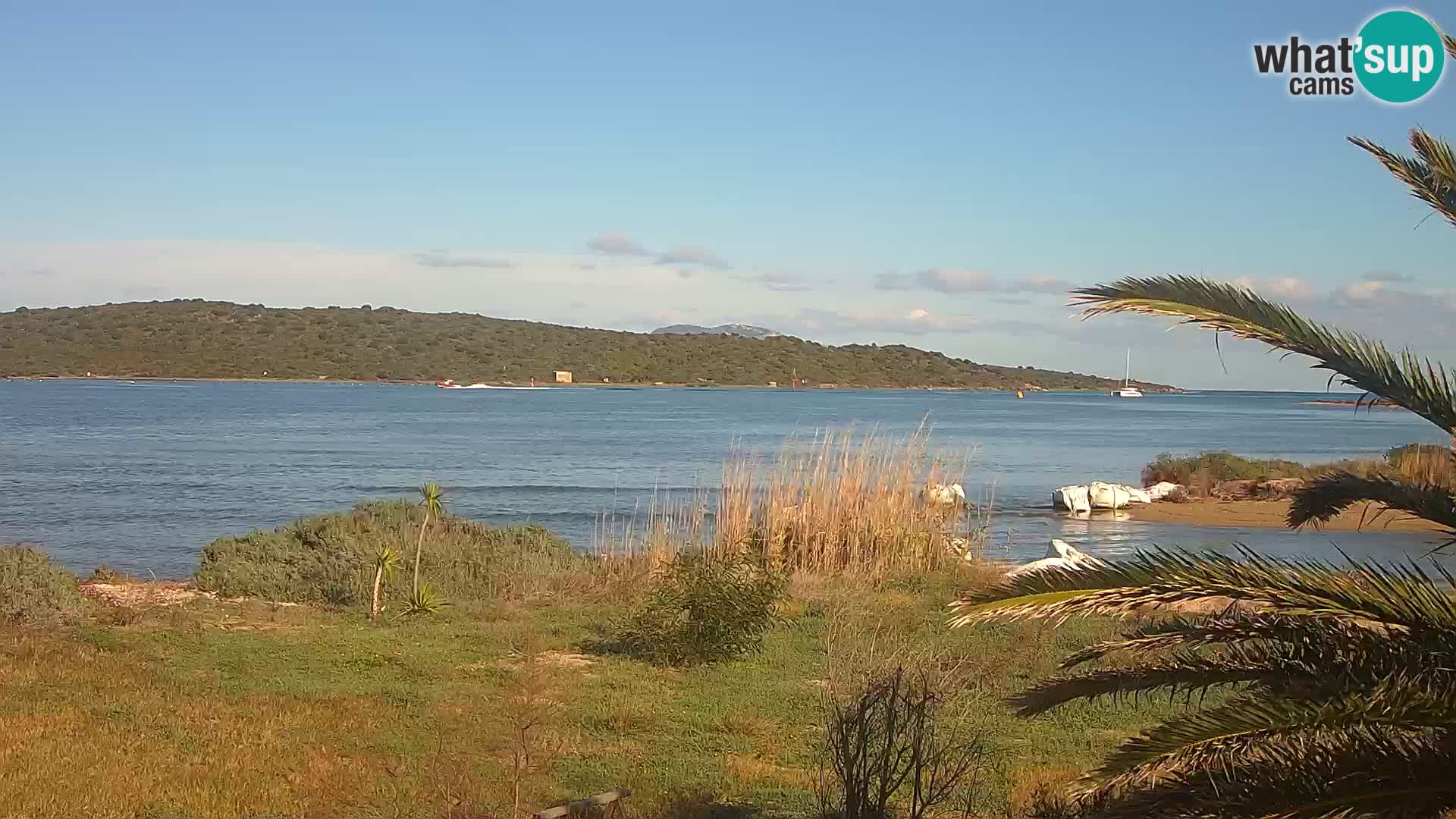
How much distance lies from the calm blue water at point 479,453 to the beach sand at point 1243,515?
3.30 ft

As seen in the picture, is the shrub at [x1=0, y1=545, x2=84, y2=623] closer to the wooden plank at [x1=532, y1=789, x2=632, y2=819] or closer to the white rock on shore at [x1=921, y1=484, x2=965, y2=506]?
the wooden plank at [x1=532, y1=789, x2=632, y2=819]

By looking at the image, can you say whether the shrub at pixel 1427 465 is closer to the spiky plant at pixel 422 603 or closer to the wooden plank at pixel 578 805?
the wooden plank at pixel 578 805

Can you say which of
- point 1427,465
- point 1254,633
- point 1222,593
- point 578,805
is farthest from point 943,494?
point 1222,593

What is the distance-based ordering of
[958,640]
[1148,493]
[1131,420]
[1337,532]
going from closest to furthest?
[958,640] < [1337,532] < [1148,493] < [1131,420]

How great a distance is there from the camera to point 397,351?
12331 cm

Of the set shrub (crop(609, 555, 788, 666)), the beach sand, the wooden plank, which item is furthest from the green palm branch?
the beach sand

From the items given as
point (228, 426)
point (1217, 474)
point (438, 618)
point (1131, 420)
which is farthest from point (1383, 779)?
point (1131, 420)

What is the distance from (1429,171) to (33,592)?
1151 centimetres

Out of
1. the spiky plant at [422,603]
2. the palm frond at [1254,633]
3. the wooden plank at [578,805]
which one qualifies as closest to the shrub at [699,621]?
the spiky plant at [422,603]

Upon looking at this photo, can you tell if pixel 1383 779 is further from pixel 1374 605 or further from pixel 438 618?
pixel 438 618

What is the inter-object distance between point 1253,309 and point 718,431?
5603 centimetres

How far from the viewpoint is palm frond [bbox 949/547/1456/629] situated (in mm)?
4195

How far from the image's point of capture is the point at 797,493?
53.8 feet

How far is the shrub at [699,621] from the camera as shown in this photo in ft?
36.1
